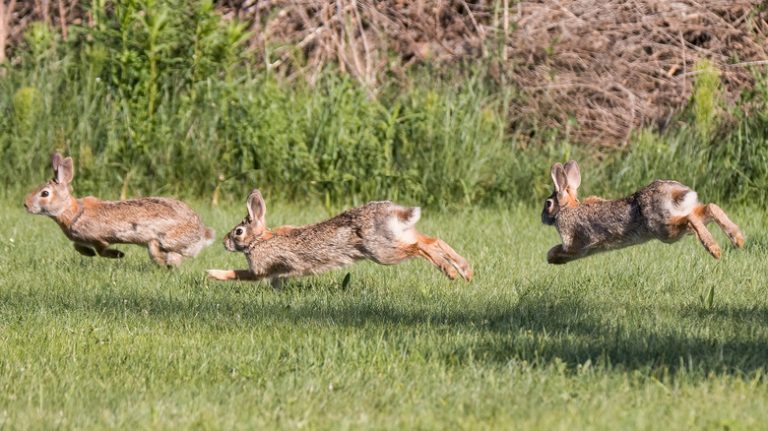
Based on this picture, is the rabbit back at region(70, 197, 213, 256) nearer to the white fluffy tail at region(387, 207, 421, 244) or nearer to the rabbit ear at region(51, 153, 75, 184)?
the rabbit ear at region(51, 153, 75, 184)

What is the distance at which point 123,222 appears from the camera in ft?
30.3

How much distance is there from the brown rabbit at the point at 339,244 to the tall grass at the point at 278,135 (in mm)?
3972

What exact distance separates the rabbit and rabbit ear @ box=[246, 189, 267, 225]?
5.94 feet

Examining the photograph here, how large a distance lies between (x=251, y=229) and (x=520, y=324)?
2317 mm

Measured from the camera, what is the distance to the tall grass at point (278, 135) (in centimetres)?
1300

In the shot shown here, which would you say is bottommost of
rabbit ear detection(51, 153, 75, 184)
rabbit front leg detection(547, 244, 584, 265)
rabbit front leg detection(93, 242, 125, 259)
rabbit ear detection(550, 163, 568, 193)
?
rabbit front leg detection(93, 242, 125, 259)

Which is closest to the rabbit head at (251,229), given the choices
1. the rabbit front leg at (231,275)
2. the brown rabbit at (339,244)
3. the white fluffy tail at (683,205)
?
the brown rabbit at (339,244)

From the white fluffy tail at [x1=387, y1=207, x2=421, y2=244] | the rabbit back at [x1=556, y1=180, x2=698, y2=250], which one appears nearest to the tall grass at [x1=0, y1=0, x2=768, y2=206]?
the white fluffy tail at [x1=387, y1=207, x2=421, y2=244]

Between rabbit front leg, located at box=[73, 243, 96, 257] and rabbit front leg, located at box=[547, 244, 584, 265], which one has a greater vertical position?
rabbit front leg, located at box=[547, 244, 584, 265]

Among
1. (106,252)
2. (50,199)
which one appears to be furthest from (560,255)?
(50,199)

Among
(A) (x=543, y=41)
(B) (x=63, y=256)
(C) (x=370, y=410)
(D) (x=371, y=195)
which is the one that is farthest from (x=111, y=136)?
(C) (x=370, y=410)

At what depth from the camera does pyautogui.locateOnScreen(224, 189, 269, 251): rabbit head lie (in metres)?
8.66

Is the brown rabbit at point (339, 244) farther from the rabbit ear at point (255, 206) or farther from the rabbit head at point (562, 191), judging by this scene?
the rabbit head at point (562, 191)

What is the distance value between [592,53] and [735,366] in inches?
351
